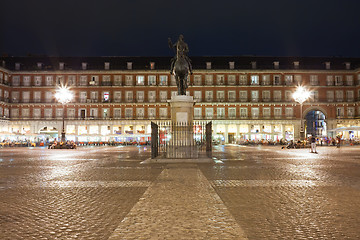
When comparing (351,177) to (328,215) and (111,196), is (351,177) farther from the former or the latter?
(111,196)

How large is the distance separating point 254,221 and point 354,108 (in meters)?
52.6

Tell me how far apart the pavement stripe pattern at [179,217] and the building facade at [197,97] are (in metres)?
42.7

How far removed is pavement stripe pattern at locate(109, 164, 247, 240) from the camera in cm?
355

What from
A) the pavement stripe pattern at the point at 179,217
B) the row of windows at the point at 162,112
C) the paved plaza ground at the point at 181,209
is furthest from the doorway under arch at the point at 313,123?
the pavement stripe pattern at the point at 179,217

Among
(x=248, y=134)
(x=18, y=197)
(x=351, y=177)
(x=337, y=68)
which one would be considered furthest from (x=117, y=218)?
(x=337, y=68)

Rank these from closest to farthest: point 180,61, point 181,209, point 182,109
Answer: point 181,209
point 182,109
point 180,61

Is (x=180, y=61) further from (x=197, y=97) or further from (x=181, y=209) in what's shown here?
(x=197, y=97)

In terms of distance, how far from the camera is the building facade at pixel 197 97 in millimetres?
48469

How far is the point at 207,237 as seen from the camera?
11.3 ft

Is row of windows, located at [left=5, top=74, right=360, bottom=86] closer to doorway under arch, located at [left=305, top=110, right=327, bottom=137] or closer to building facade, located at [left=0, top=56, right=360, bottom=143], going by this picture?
building facade, located at [left=0, top=56, right=360, bottom=143]

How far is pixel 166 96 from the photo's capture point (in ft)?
160

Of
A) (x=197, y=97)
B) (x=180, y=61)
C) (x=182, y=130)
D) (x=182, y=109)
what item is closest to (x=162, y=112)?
(x=197, y=97)

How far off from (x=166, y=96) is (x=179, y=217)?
44.8 meters

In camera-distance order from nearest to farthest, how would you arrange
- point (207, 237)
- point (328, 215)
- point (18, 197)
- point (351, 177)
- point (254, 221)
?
1. point (207, 237)
2. point (254, 221)
3. point (328, 215)
4. point (18, 197)
5. point (351, 177)
